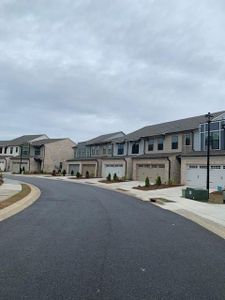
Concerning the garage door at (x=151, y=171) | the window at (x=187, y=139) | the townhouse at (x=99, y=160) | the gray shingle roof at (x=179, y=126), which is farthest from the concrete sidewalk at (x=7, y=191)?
the townhouse at (x=99, y=160)

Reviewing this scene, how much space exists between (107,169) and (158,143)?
38.0 ft

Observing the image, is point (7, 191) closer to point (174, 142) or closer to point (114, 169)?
point (174, 142)

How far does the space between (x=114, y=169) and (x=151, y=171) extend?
10.0m

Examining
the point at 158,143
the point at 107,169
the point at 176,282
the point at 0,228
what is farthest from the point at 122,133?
the point at 176,282

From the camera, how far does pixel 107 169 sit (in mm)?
59031

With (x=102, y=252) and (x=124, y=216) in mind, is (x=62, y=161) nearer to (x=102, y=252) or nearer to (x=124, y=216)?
(x=124, y=216)

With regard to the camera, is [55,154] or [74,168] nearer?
[74,168]

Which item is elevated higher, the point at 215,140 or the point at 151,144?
the point at 151,144

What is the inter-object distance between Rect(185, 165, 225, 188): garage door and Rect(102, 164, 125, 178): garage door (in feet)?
50.0

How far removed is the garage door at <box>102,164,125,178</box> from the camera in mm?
54781

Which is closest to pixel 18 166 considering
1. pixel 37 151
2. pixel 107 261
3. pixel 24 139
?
pixel 37 151

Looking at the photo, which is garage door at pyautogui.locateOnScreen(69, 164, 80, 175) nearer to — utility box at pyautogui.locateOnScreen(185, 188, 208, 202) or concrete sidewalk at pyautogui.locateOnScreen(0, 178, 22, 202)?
concrete sidewalk at pyautogui.locateOnScreen(0, 178, 22, 202)

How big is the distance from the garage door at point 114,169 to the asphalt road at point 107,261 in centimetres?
4195

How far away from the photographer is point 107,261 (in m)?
7.41
